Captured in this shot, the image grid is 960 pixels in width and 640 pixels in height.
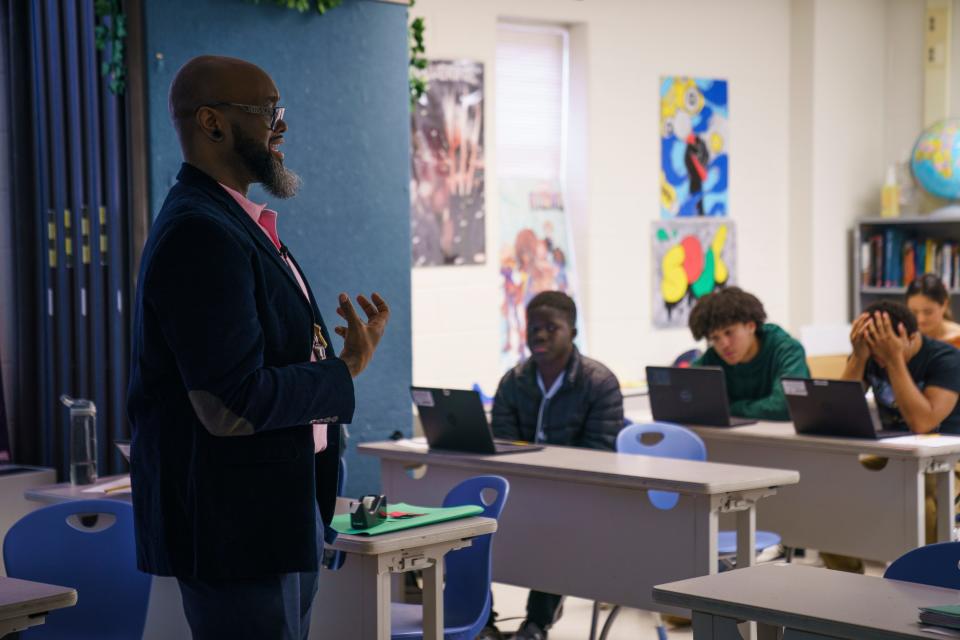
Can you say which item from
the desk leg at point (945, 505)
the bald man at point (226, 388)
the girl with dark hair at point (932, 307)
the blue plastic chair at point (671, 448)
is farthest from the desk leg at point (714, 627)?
the girl with dark hair at point (932, 307)

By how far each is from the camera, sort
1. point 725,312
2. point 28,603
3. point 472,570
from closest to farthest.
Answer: point 28,603 < point 472,570 < point 725,312

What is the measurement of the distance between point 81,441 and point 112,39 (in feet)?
4.53

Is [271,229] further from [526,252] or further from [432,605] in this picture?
[526,252]

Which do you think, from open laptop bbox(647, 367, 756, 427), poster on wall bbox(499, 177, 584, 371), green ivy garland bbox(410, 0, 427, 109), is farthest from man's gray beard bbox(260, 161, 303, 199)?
poster on wall bbox(499, 177, 584, 371)

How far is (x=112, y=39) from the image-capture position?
442cm

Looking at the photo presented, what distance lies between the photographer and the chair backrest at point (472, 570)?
3.44m

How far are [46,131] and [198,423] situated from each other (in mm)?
2719

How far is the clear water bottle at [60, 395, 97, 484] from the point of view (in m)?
4.02

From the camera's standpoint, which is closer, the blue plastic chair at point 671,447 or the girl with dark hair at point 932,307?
the blue plastic chair at point 671,447

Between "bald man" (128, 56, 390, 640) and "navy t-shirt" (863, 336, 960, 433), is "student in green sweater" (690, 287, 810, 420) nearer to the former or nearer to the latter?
"navy t-shirt" (863, 336, 960, 433)

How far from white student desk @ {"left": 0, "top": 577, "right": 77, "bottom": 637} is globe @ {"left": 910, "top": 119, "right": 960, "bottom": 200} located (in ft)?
21.8

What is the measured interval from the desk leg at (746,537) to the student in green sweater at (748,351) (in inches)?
57.8

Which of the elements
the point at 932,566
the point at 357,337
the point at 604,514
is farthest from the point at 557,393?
the point at 357,337

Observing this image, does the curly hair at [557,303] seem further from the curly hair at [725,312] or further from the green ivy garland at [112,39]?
the green ivy garland at [112,39]
